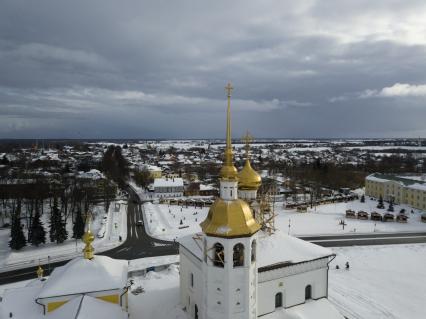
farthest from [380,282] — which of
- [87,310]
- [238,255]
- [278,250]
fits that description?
[87,310]

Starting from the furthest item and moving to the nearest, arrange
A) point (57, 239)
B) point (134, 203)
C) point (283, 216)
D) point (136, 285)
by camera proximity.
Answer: point (134, 203)
point (283, 216)
point (57, 239)
point (136, 285)

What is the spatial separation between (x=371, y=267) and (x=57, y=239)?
26.3m

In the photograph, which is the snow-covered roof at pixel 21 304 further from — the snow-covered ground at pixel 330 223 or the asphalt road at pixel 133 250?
the snow-covered ground at pixel 330 223

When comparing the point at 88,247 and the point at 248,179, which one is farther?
the point at 248,179

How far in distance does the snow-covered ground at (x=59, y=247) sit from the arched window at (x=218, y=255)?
19.7 metres

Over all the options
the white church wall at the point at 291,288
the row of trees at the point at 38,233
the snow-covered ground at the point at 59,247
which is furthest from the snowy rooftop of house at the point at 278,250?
the row of trees at the point at 38,233

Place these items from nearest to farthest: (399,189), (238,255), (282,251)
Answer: (238,255), (282,251), (399,189)

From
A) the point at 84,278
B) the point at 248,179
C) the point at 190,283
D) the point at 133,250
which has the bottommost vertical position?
the point at 133,250

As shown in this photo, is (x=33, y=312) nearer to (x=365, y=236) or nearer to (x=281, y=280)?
(x=281, y=280)

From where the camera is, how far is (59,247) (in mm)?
28406

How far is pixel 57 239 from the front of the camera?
2905cm

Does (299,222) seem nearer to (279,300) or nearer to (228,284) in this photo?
(279,300)

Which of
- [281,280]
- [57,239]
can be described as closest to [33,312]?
[281,280]

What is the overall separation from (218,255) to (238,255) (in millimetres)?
718
